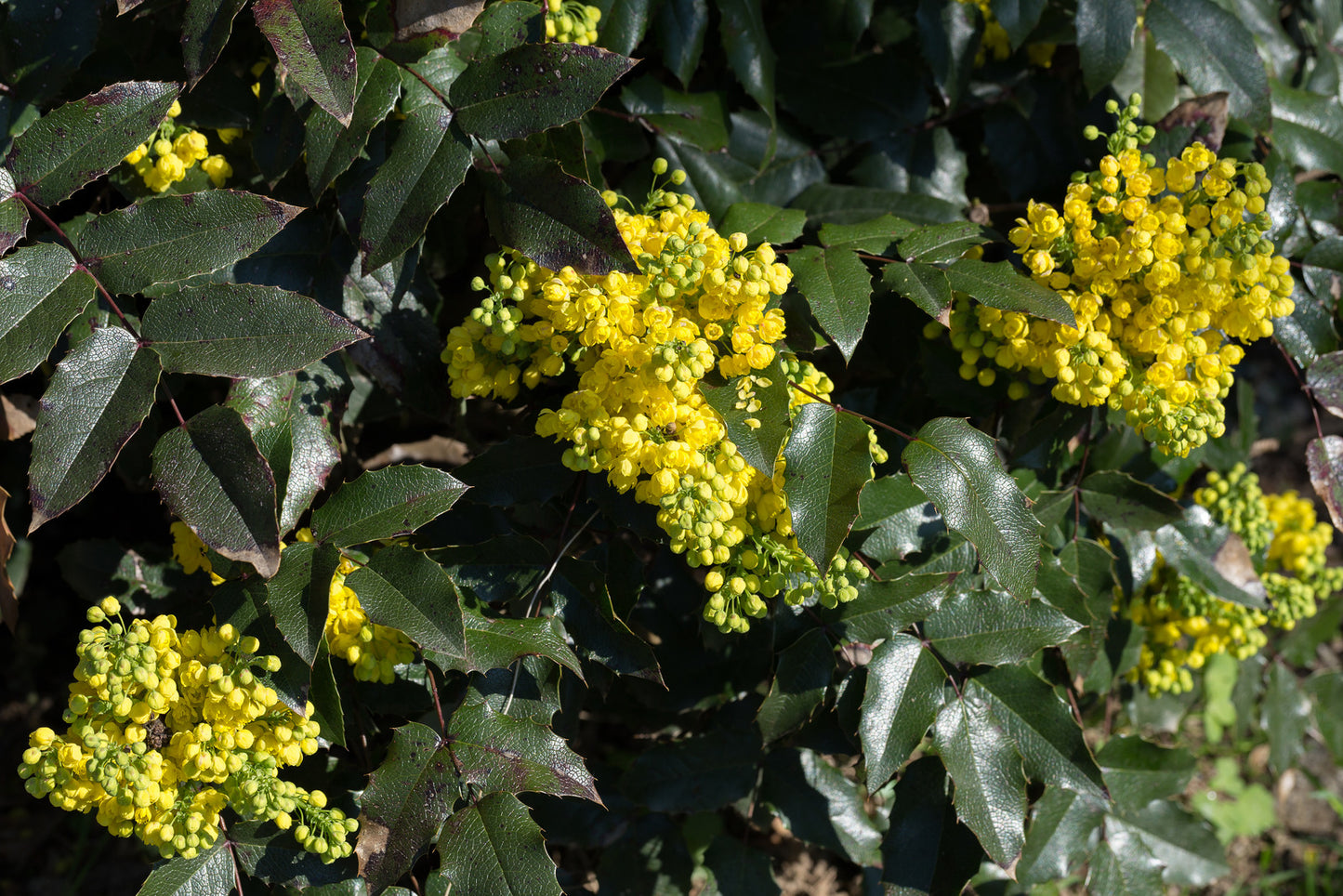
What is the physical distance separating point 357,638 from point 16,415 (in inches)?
31.8

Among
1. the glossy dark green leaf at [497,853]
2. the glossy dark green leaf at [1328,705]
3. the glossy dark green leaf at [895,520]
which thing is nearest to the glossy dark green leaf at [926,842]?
the glossy dark green leaf at [895,520]

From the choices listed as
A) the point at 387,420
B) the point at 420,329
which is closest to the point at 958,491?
the point at 420,329

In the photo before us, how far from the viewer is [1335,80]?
6.95 feet

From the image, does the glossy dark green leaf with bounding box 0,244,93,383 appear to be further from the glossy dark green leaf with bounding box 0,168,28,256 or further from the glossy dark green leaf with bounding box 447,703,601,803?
the glossy dark green leaf with bounding box 447,703,601,803

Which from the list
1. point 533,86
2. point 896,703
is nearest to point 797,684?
point 896,703

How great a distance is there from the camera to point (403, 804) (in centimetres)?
135

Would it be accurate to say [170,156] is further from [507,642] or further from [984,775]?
[984,775]

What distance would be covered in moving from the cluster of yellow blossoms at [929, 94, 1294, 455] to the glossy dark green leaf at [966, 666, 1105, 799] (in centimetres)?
45

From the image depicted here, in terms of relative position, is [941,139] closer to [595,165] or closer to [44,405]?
[595,165]

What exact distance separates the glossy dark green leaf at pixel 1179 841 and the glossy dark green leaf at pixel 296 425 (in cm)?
186

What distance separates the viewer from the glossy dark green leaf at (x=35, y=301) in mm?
1206

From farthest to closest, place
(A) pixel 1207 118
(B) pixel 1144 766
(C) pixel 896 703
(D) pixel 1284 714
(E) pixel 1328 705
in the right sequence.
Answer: (E) pixel 1328 705, (D) pixel 1284 714, (B) pixel 1144 766, (A) pixel 1207 118, (C) pixel 896 703

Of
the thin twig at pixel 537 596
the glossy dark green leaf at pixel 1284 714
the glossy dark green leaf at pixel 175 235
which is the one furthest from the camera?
the glossy dark green leaf at pixel 1284 714

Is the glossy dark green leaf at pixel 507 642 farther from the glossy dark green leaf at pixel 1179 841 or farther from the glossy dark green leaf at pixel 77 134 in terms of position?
the glossy dark green leaf at pixel 1179 841
